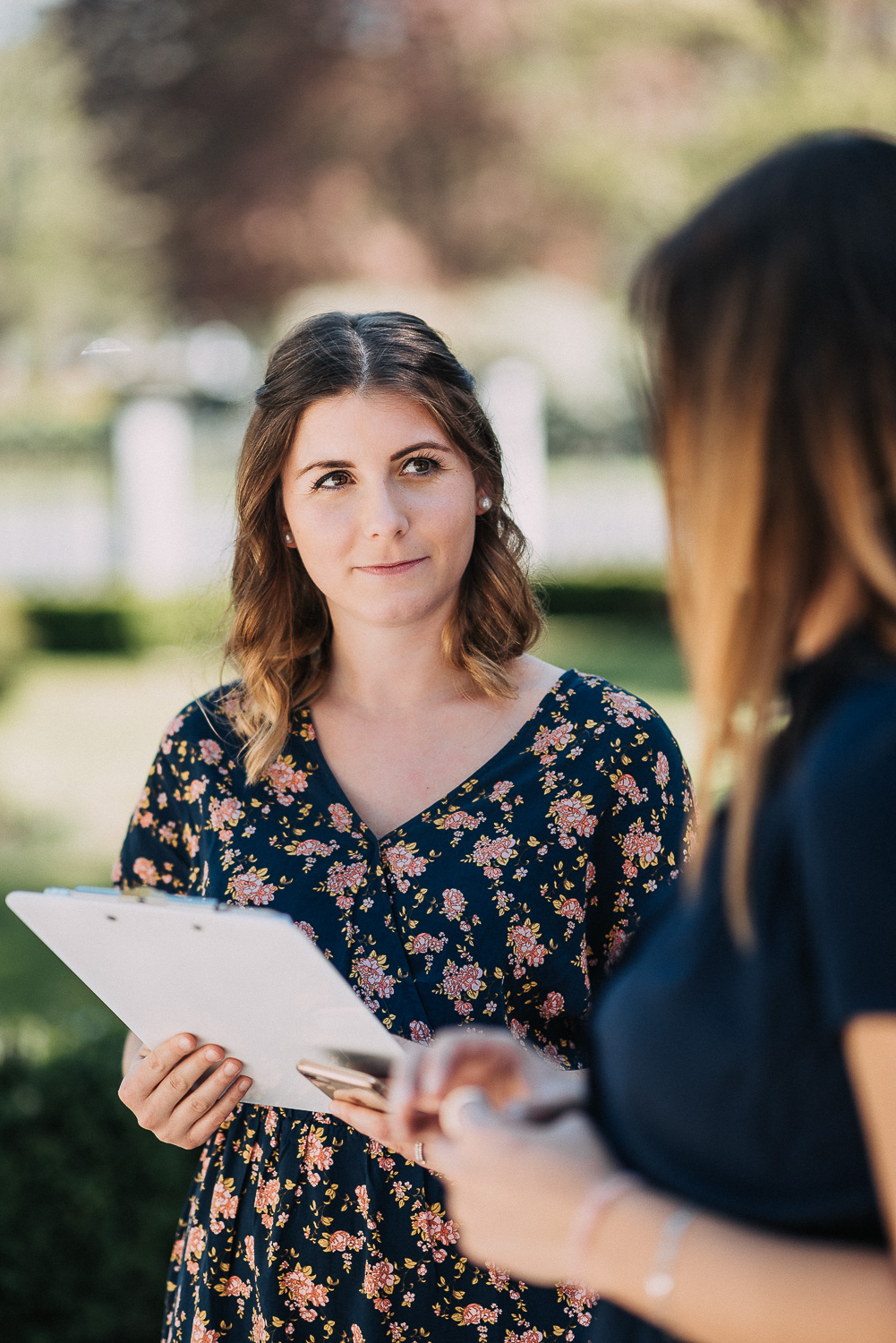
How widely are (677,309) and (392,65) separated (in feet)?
75.7

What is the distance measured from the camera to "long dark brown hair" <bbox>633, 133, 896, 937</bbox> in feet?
3.24

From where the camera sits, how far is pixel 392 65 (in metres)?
22.0

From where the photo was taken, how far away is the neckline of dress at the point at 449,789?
6.70ft

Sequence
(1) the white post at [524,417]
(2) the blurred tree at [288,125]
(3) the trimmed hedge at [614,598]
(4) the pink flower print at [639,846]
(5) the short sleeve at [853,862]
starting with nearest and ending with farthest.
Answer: (5) the short sleeve at [853,862]
(4) the pink flower print at [639,846]
(3) the trimmed hedge at [614,598]
(1) the white post at [524,417]
(2) the blurred tree at [288,125]

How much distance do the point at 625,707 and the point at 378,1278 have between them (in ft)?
2.96

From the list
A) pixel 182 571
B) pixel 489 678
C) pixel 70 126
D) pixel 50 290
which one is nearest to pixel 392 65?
pixel 70 126

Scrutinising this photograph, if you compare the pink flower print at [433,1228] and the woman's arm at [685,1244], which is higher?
the woman's arm at [685,1244]

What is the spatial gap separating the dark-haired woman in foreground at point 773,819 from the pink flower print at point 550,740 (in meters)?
0.95

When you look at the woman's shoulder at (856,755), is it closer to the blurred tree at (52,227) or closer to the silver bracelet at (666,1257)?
the silver bracelet at (666,1257)

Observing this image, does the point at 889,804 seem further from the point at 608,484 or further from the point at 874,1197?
the point at 608,484

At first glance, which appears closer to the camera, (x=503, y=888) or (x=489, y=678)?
(x=503, y=888)

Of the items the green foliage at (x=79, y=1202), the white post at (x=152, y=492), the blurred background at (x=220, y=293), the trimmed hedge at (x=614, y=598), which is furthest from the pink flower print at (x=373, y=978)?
the trimmed hedge at (x=614, y=598)

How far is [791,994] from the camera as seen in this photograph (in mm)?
983

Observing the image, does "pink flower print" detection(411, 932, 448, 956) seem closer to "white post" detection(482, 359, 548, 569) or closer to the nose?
the nose
